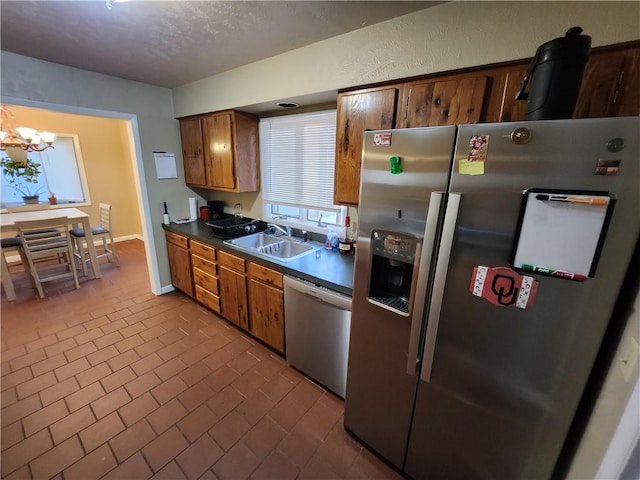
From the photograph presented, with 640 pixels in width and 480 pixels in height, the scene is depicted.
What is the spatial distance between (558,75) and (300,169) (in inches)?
76.3

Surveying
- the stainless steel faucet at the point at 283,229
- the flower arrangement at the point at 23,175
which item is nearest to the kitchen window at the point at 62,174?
the flower arrangement at the point at 23,175

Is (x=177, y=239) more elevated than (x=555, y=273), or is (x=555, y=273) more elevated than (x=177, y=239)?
(x=555, y=273)

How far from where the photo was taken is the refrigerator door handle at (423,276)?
1020mm

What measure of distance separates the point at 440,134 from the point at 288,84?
4.63 feet

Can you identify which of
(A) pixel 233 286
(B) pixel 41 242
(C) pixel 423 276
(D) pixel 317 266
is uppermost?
(C) pixel 423 276

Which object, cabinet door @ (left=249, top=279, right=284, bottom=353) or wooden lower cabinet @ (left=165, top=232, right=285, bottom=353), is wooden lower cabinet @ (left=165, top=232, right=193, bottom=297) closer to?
wooden lower cabinet @ (left=165, top=232, right=285, bottom=353)

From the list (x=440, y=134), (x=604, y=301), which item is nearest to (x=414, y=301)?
(x=604, y=301)

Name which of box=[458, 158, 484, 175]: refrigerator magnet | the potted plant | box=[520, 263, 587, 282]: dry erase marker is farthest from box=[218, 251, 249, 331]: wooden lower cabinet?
the potted plant

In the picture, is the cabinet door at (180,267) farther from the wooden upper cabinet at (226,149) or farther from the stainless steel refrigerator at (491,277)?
the stainless steel refrigerator at (491,277)

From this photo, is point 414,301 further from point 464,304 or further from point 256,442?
point 256,442

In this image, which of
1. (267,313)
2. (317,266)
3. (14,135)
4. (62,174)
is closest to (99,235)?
(14,135)

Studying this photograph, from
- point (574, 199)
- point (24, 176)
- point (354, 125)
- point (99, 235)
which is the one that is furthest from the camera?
point (24, 176)

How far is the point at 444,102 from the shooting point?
4.55 feet

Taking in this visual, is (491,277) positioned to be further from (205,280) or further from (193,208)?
(193,208)
